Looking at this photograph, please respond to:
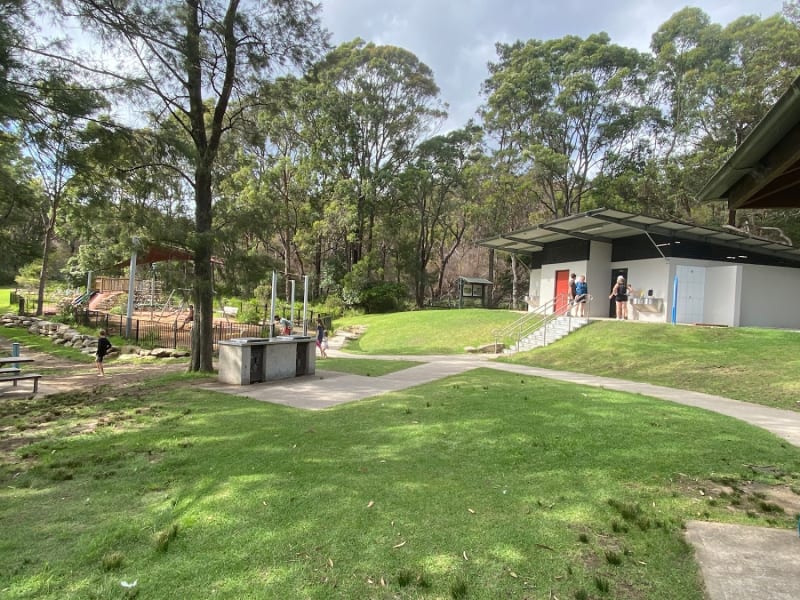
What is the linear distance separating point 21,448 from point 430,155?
35.6m

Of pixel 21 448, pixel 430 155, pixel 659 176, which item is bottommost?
pixel 21 448

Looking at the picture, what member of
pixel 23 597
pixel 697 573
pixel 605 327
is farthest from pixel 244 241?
pixel 605 327

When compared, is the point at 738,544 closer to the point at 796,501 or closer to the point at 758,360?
the point at 796,501

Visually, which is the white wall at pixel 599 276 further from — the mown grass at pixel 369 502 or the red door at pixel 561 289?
the mown grass at pixel 369 502

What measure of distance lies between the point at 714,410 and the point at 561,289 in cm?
1573

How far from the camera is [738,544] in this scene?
9.86ft

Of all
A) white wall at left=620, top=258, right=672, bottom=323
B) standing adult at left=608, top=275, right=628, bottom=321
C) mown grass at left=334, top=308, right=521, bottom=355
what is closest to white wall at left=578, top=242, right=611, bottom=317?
white wall at left=620, top=258, right=672, bottom=323

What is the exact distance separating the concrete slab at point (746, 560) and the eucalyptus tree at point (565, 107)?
1157 inches

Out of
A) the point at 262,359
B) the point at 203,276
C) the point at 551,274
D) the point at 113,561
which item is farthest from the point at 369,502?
the point at 551,274

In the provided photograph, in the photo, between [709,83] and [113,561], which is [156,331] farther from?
[709,83]

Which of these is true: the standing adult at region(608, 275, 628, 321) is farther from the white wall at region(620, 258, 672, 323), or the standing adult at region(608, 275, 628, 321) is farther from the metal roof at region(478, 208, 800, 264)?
the metal roof at region(478, 208, 800, 264)

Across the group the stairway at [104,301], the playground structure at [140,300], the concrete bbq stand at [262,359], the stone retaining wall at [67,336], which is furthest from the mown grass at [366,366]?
the stairway at [104,301]

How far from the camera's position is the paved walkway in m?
2.56

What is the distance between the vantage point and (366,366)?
496 inches
